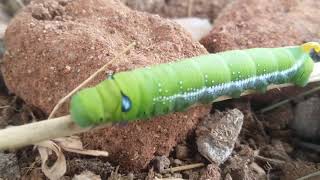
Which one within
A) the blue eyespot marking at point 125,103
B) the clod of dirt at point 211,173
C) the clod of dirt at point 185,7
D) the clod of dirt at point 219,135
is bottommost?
the clod of dirt at point 211,173

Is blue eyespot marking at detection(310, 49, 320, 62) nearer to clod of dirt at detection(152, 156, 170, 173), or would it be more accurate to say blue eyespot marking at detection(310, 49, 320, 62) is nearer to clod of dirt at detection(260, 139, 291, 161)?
clod of dirt at detection(260, 139, 291, 161)

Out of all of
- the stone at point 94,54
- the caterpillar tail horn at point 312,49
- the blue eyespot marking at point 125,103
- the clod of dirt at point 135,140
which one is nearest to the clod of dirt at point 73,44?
the stone at point 94,54

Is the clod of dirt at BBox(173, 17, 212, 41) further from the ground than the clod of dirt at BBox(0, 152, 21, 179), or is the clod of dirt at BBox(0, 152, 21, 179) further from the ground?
the clod of dirt at BBox(173, 17, 212, 41)

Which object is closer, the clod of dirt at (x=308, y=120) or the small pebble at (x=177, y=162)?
the small pebble at (x=177, y=162)

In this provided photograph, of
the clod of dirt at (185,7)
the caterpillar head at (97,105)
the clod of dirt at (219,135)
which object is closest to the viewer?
the caterpillar head at (97,105)

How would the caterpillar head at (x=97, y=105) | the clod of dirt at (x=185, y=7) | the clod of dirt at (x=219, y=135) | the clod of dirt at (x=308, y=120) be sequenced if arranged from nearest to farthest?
1. the caterpillar head at (x=97, y=105)
2. the clod of dirt at (x=219, y=135)
3. the clod of dirt at (x=308, y=120)
4. the clod of dirt at (x=185, y=7)

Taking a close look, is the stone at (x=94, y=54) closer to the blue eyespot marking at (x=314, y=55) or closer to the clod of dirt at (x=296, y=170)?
the clod of dirt at (x=296, y=170)

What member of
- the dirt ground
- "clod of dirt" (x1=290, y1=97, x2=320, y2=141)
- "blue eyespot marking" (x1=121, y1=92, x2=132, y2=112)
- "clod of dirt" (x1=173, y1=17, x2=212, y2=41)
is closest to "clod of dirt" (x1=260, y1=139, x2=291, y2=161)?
the dirt ground

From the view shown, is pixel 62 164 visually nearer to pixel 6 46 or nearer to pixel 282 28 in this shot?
pixel 6 46
